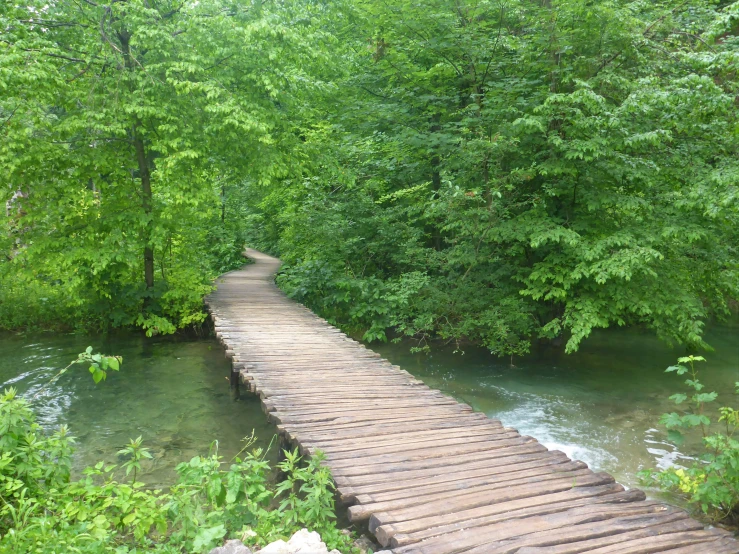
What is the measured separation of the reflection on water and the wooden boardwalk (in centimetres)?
204

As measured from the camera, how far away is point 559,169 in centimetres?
954

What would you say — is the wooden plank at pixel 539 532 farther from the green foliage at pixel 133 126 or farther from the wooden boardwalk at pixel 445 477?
the green foliage at pixel 133 126

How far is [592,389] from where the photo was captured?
10.1 meters

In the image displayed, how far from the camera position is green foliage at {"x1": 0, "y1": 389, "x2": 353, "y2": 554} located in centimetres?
356

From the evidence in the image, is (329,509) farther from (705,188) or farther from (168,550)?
(705,188)

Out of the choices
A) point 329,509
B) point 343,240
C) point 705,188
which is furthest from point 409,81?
point 329,509

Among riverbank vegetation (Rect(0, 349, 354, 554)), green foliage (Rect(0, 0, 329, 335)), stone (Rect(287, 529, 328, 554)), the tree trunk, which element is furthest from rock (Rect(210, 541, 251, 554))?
the tree trunk

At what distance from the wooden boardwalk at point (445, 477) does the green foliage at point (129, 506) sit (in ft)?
1.77

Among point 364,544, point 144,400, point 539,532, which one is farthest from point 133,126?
point 539,532

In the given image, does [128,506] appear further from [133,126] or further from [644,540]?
[133,126]

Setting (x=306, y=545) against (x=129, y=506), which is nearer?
(x=306, y=545)

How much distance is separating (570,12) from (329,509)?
975 centimetres

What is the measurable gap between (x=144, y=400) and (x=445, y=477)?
629 cm

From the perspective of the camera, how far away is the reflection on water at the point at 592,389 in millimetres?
7387
